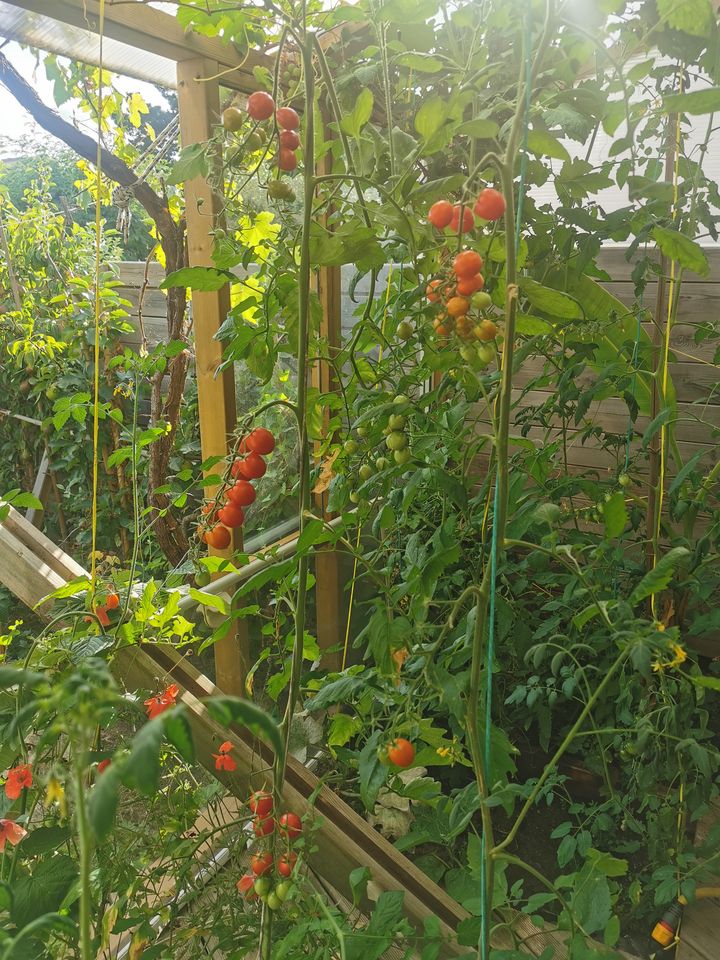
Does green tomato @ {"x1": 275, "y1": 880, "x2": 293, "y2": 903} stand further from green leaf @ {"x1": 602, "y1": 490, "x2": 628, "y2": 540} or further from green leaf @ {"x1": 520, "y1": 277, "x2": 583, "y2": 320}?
green leaf @ {"x1": 520, "y1": 277, "x2": 583, "y2": 320}

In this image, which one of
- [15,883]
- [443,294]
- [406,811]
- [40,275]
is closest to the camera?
[15,883]

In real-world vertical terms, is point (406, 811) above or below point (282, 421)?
below

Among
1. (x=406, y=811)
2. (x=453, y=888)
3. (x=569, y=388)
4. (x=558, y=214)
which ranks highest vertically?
(x=558, y=214)

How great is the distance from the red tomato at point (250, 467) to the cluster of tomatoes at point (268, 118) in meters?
0.34

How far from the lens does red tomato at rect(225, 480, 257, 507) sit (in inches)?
31.3

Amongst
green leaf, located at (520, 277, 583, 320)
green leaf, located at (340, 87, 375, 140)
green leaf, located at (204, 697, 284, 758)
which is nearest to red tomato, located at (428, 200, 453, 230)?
green leaf, located at (520, 277, 583, 320)

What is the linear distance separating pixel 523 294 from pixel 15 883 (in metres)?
0.80

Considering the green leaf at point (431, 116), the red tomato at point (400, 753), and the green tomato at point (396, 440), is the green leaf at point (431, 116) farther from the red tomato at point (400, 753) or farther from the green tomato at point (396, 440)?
the red tomato at point (400, 753)

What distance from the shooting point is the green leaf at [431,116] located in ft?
2.47

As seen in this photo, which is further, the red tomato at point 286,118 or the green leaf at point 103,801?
the red tomato at point 286,118

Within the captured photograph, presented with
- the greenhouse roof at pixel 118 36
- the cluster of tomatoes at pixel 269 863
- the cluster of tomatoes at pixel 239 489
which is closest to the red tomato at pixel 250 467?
the cluster of tomatoes at pixel 239 489

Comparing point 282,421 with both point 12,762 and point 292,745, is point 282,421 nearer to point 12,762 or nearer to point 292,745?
point 292,745

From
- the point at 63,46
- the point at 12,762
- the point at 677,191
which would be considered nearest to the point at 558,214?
the point at 677,191

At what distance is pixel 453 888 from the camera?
125 centimetres
